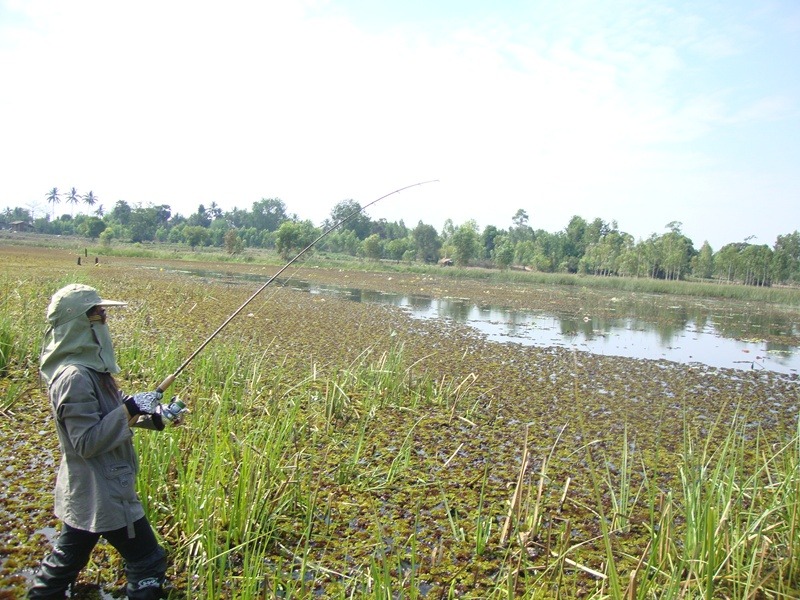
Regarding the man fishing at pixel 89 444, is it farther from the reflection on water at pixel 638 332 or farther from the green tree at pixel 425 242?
the green tree at pixel 425 242

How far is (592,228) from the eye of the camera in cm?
8069

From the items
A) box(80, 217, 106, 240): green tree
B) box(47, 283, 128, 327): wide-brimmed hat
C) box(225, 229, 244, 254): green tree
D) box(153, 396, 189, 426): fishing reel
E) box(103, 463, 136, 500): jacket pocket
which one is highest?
box(80, 217, 106, 240): green tree

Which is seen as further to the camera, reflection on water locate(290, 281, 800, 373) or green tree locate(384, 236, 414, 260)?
green tree locate(384, 236, 414, 260)

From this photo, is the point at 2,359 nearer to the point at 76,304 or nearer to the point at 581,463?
the point at 76,304

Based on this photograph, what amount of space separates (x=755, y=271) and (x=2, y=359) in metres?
64.7

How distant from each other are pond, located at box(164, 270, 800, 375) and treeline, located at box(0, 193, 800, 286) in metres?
18.3

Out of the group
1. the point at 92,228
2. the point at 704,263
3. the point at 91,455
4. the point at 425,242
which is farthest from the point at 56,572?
the point at 92,228

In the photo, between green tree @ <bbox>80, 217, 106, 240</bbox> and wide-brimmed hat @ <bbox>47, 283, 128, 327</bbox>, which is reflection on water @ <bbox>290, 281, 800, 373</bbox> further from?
green tree @ <bbox>80, 217, 106, 240</bbox>

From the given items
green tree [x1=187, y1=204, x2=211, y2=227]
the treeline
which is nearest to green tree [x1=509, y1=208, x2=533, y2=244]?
the treeline

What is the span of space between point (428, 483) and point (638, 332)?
49.8ft

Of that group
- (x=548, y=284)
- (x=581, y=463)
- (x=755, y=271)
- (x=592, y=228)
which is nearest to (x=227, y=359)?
(x=581, y=463)

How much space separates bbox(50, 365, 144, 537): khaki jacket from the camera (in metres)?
2.32

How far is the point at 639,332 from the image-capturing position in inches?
692

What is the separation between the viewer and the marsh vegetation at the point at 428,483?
2824 mm
